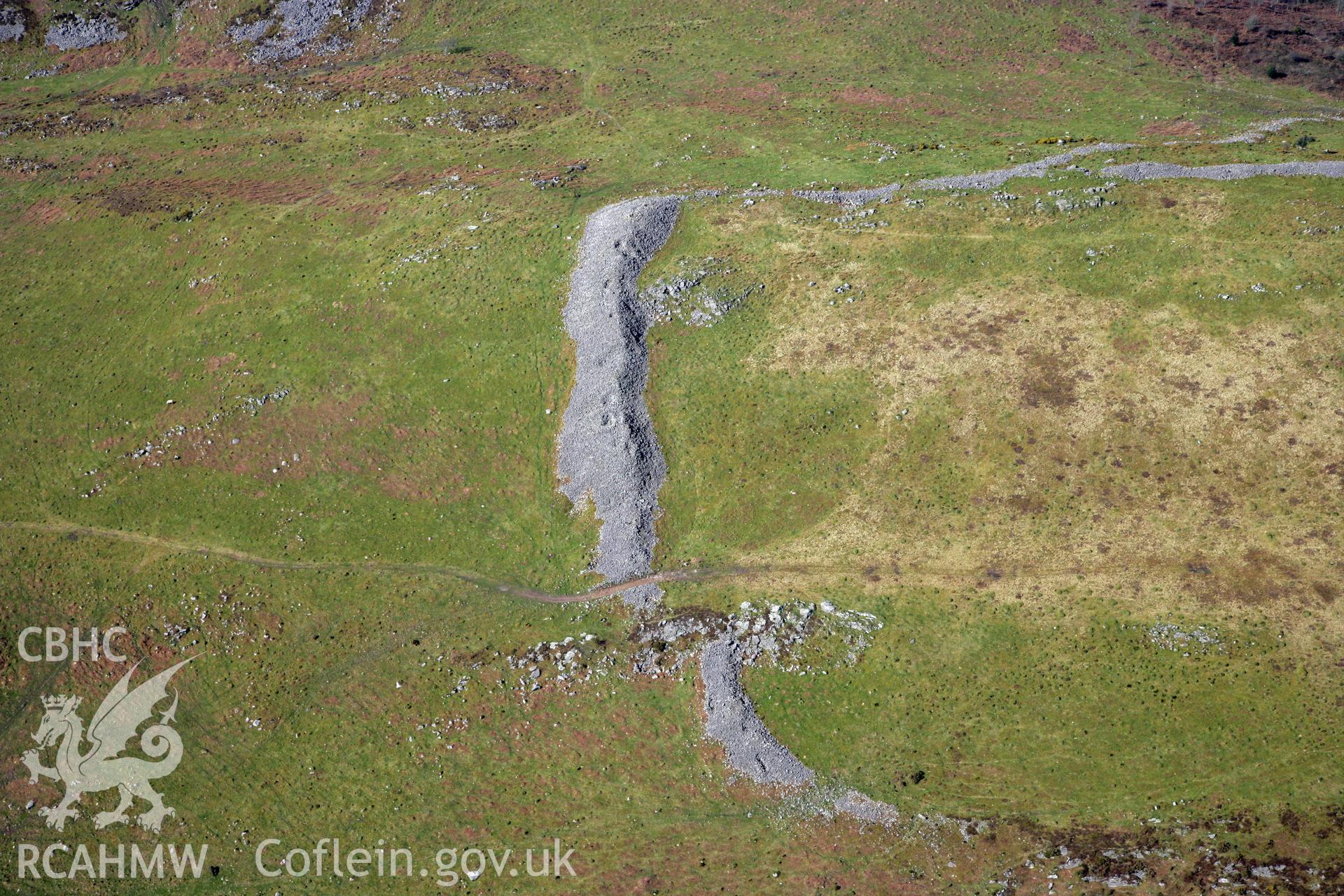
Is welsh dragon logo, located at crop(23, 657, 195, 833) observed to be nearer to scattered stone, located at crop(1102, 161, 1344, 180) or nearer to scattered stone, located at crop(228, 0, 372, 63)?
Result: scattered stone, located at crop(228, 0, 372, 63)

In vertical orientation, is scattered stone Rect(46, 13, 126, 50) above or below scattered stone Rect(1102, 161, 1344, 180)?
above

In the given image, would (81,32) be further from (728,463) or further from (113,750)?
(728,463)

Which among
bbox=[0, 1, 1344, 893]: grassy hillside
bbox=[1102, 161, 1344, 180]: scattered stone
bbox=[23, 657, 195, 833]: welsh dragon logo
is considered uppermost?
bbox=[1102, 161, 1344, 180]: scattered stone

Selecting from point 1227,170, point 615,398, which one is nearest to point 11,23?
point 615,398

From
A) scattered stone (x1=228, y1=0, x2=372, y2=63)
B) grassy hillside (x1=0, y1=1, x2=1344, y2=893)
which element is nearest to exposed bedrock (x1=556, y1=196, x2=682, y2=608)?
grassy hillside (x1=0, y1=1, x2=1344, y2=893)

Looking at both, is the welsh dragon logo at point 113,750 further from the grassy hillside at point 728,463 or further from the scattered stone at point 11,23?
the scattered stone at point 11,23

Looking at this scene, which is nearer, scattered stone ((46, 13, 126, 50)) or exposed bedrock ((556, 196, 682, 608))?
exposed bedrock ((556, 196, 682, 608))

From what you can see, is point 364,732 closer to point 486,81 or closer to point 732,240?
point 732,240
